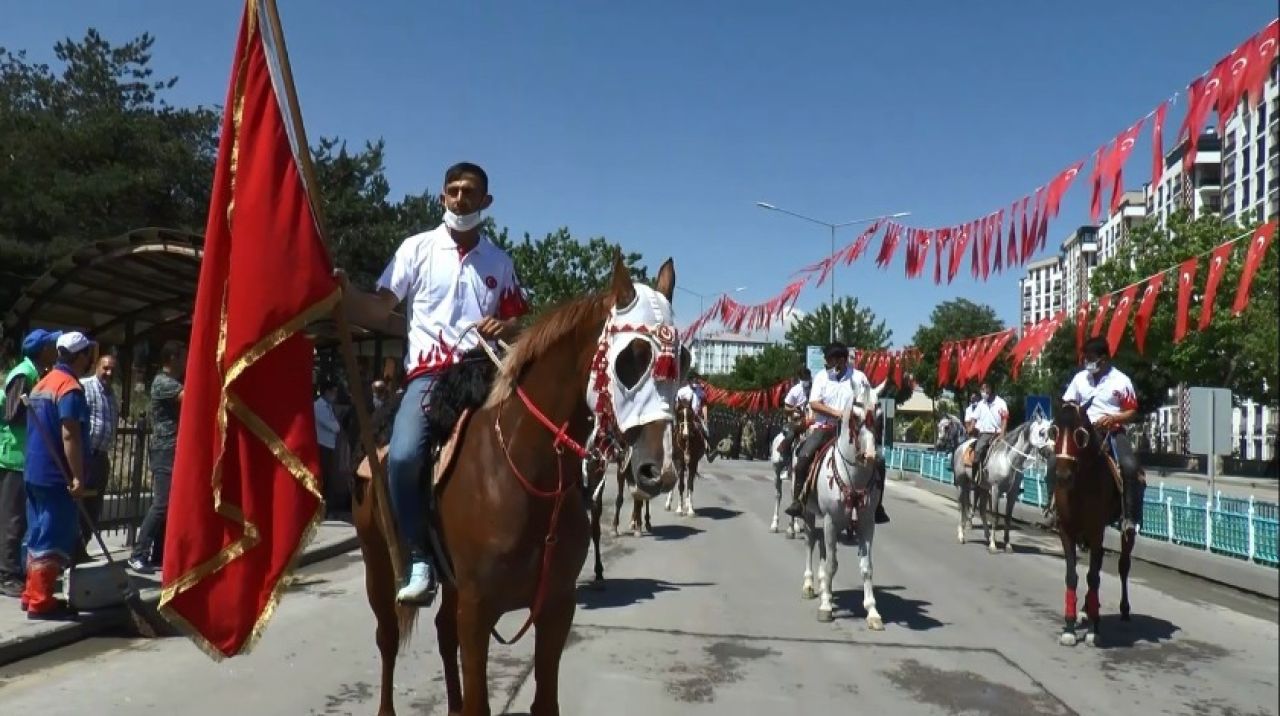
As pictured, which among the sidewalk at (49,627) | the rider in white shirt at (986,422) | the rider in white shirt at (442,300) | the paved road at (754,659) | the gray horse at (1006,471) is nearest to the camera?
the rider in white shirt at (442,300)

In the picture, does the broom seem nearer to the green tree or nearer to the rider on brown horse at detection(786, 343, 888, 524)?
the rider on brown horse at detection(786, 343, 888, 524)

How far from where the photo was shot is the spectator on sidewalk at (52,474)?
291 inches

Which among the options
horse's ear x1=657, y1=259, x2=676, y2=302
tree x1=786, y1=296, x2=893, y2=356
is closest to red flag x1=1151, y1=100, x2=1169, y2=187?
horse's ear x1=657, y1=259, x2=676, y2=302

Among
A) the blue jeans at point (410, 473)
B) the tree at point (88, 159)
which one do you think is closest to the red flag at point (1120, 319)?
the blue jeans at point (410, 473)

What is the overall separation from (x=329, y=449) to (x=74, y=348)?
582 cm

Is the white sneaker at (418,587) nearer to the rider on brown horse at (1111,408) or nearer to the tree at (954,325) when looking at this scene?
the rider on brown horse at (1111,408)

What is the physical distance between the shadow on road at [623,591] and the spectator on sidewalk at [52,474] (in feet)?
14.8

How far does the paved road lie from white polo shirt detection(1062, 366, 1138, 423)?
6.80ft

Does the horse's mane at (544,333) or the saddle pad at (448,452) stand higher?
the horse's mane at (544,333)

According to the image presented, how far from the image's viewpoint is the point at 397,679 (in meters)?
6.40

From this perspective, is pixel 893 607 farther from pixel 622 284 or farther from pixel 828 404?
pixel 622 284

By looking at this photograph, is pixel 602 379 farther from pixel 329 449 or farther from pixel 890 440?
pixel 890 440

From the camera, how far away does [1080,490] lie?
850cm

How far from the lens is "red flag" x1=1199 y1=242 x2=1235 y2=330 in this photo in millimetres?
9204
